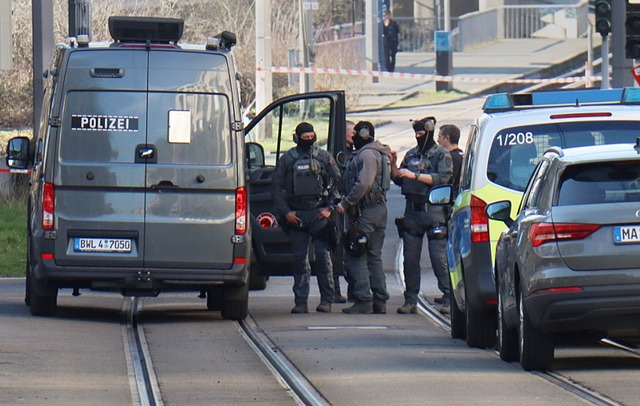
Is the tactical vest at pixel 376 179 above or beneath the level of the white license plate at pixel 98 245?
above

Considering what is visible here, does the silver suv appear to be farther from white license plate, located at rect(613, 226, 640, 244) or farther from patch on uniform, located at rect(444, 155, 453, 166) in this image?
patch on uniform, located at rect(444, 155, 453, 166)

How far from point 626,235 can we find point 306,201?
5607 mm

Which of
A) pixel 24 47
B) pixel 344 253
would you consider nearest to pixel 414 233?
pixel 344 253

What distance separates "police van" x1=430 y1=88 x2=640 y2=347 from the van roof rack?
3.43 metres

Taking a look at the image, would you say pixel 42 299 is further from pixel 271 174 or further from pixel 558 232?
pixel 558 232

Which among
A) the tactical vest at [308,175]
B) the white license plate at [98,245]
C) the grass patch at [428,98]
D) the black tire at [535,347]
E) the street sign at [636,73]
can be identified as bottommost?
the black tire at [535,347]

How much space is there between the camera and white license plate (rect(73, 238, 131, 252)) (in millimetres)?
14023

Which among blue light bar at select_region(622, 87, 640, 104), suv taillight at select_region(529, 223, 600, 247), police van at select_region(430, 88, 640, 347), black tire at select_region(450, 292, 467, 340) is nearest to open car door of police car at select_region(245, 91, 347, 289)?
black tire at select_region(450, 292, 467, 340)

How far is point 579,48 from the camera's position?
4838 centimetres

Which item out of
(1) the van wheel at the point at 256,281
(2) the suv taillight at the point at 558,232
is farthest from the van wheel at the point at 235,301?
(2) the suv taillight at the point at 558,232

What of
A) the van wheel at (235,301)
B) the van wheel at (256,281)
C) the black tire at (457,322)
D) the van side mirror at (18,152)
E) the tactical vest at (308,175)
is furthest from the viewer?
the van wheel at (256,281)

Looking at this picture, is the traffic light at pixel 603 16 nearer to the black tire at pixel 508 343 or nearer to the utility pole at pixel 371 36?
the black tire at pixel 508 343

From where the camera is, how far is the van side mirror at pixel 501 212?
11.4m

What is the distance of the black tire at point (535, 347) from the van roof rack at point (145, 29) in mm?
5162
